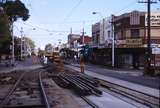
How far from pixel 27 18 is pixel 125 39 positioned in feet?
91.6

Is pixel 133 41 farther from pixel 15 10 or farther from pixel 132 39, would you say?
pixel 15 10

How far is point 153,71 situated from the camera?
54719 millimetres

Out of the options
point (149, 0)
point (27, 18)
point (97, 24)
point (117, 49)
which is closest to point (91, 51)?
point (97, 24)

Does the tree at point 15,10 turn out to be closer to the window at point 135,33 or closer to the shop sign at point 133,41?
the window at point 135,33

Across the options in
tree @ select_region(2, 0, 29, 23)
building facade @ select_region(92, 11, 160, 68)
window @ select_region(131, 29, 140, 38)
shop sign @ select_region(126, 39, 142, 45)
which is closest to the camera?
shop sign @ select_region(126, 39, 142, 45)

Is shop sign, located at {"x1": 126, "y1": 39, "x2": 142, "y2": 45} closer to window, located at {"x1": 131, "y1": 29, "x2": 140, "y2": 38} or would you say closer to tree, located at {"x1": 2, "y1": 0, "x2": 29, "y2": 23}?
window, located at {"x1": 131, "y1": 29, "x2": 140, "y2": 38}

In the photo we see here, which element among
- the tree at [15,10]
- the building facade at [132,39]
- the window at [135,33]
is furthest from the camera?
the tree at [15,10]

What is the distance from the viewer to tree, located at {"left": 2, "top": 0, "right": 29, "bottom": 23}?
319 ft

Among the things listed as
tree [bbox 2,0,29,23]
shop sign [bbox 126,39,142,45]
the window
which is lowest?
shop sign [bbox 126,39,142,45]

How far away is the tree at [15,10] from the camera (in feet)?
319

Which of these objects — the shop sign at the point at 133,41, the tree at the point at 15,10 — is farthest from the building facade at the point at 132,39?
the tree at the point at 15,10

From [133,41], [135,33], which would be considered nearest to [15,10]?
[135,33]

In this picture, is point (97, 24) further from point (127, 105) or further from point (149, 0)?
point (127, 105)

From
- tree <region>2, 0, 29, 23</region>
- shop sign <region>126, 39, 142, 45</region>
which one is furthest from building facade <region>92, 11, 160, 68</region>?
tree <region>2, 0, 29, 23</region>
